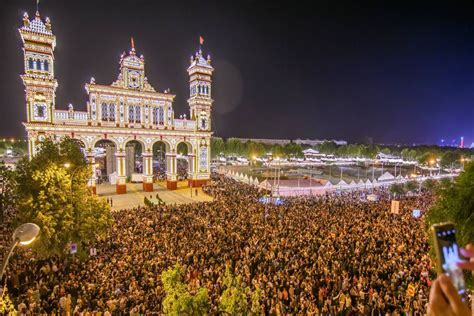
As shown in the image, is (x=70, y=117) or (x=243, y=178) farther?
(x=243, y=178)

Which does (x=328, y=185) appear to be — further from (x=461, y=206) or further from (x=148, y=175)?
(x=461, y=206)

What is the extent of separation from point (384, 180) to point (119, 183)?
38.6 meters

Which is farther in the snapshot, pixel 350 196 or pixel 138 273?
pixel 350 196

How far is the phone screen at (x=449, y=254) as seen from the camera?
1800 mm

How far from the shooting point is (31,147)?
104 ft

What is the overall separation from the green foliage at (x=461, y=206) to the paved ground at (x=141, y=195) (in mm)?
26915

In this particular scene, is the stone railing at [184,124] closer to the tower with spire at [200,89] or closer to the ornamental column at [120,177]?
the tower with spire at [200,89]

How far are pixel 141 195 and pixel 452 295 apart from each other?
37.9m

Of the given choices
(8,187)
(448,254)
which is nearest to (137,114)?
(8,187)

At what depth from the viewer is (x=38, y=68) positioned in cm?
3189

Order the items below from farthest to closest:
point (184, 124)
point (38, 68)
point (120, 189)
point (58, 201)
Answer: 1. point (184, 124)
2. point (120, 189)
3. point (38, 68)
4. point (58, 201)

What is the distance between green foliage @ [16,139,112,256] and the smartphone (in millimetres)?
14381

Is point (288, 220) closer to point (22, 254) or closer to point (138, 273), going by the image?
point (138, 273)

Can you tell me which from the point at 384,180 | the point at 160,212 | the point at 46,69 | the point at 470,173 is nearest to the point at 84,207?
the point at 160,212
